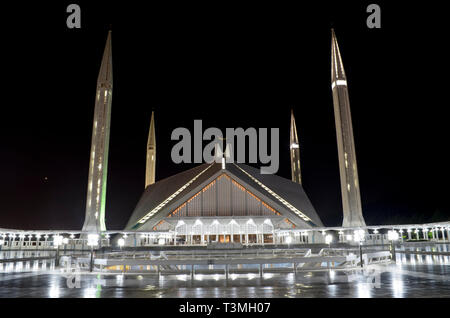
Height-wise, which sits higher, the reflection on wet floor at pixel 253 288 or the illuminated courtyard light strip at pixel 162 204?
the illuminated courtyard light strip at pixel 162 204

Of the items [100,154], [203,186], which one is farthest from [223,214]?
[100,154]

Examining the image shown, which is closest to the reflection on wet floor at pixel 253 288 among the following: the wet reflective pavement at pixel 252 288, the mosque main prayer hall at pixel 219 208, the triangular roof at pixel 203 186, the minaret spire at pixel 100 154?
the wet reflective pavement at pixel 252 288

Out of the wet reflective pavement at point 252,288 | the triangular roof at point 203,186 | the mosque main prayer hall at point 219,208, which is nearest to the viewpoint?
the wet reflective pavement at point 252,288

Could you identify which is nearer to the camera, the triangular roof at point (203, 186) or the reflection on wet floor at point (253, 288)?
the reflection on wet floor at point (253, 288)

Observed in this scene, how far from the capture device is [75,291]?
8688 millimetres

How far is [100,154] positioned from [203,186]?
10738 millimetres

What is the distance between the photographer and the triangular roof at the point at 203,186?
34156 millimetres

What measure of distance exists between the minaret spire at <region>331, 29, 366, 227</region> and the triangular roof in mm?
3851

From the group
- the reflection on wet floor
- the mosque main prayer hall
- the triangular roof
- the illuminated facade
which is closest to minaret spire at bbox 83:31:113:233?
the mosque main prayer hall

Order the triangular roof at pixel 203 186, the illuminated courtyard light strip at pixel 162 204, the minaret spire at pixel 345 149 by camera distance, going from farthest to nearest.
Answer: the illuminated courtyard light strip at pixel 162 204
the triangular roof at pixel 203 186
the minaret spire at pixel 345 149

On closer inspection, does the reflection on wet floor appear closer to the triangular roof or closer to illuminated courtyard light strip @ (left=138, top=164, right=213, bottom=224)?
the triangular roof

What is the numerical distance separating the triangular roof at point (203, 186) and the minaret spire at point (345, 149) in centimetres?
385

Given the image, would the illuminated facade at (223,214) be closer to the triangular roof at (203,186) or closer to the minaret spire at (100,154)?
the triangular roof at (203,186)
